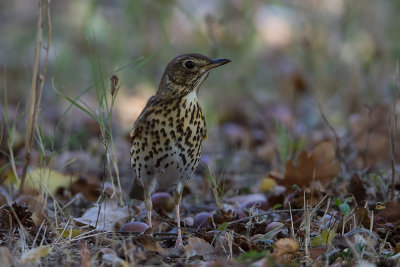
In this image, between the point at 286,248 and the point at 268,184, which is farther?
the point at 268,184

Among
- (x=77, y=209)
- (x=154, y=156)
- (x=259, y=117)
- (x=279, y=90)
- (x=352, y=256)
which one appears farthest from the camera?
(x=279, y=90)

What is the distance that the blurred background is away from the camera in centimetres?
607

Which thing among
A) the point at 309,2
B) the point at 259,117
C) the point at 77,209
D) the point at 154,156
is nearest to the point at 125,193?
the point at 77,209

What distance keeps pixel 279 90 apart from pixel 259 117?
48.8 inches

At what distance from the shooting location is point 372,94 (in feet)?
22.7

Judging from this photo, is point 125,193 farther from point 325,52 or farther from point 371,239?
point 325,52

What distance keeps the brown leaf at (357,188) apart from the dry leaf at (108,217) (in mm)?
1515

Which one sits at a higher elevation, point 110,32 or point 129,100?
point 110,32

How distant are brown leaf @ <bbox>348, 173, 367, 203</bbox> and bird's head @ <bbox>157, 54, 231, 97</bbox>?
3.96 ft

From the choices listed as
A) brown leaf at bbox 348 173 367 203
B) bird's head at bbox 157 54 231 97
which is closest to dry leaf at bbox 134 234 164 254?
bird's head at bbox 157 54 231 97

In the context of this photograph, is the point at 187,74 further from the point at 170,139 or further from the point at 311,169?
the point at 311,169

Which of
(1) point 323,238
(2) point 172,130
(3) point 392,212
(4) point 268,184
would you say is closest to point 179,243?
(2) point 172,130

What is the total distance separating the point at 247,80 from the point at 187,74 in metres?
4.23

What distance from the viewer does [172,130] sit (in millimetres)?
3727
